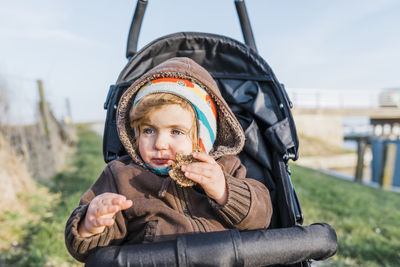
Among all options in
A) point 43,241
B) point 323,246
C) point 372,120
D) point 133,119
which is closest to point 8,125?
point 43,241

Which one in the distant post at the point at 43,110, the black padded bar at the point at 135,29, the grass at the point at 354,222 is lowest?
the grass at the point at 354,222

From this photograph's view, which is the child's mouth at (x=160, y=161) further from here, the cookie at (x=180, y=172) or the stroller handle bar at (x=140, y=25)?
the stroller handle bar at (x=140, y=25)

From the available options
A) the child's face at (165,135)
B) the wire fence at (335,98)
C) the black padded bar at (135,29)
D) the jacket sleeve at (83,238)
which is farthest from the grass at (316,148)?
the jacket sleeve at (83,238)

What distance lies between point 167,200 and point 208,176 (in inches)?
14.0

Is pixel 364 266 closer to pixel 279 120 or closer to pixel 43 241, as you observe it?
pixel 279 120

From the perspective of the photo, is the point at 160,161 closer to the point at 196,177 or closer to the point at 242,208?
the point at 196,177

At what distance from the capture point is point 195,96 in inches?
64.6

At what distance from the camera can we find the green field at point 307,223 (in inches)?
116

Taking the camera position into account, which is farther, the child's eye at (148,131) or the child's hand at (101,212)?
the child's eye at (148,131)

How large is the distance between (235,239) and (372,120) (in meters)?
23.9

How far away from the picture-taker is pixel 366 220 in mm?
4434

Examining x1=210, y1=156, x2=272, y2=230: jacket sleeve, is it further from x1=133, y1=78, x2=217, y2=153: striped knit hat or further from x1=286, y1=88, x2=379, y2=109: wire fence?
x1=286, y1=88, x2=379, y2=109: wire fence

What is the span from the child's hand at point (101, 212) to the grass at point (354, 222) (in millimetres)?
2532

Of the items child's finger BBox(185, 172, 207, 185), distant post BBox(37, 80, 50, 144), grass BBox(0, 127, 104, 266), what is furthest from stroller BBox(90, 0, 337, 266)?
distant post BBox(37, 80, 50, 144)
